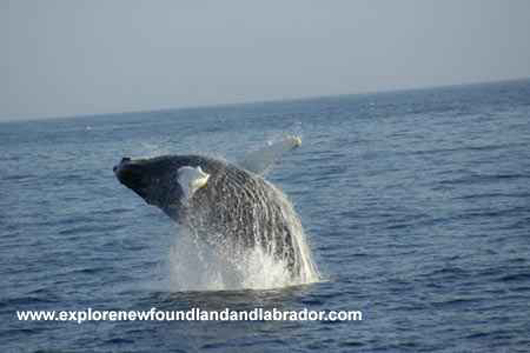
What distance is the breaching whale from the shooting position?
14.0 m

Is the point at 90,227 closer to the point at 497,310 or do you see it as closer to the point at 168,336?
the point at 168,336

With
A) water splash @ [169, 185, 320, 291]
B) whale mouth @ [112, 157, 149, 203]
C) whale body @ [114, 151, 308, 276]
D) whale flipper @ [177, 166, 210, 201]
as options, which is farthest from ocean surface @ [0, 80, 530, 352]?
whale flipper @ [177, 166, 210, 201]

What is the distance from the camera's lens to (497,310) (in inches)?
516

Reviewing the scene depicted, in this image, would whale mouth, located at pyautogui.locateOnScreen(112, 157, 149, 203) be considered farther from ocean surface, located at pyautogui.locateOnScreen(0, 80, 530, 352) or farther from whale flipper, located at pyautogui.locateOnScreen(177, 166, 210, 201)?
ocean surface, located at pyautogui.locateOnScreen(0, 80, 530, 352)

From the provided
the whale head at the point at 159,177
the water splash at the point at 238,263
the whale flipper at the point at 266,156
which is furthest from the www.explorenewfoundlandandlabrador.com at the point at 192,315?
the whale flipper at the point at 266,156

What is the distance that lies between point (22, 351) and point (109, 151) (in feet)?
182

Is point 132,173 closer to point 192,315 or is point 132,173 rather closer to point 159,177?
point 159,177

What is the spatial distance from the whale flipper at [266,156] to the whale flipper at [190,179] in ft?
4.59

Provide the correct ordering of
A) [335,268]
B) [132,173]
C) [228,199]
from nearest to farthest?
1. [228,199]
2. [132,173]
3. [335,268]

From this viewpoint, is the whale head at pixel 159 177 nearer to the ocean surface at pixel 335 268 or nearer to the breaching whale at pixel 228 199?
the breaching whale at pixel 228 199

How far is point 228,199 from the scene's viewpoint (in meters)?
14.1

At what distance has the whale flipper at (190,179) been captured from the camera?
12.8 m

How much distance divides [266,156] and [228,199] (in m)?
0.89

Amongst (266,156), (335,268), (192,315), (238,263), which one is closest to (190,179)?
(266,156)
